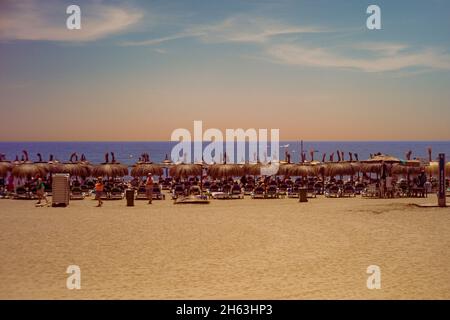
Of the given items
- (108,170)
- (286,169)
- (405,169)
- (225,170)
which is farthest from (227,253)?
(405,169)

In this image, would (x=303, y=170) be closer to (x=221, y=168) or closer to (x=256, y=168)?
(x=256, y=168)

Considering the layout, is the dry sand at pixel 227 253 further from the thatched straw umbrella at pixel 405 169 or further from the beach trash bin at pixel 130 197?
the thatched straw umbrella at pixel 405 169

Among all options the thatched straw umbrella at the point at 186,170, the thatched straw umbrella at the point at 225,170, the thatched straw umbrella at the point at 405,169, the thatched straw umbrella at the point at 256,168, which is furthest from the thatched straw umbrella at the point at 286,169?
the thatched straw umbrella at the point at 405,169

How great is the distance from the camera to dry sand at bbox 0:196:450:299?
7.89 meters

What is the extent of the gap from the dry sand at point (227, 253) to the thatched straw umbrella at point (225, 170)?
7.82m

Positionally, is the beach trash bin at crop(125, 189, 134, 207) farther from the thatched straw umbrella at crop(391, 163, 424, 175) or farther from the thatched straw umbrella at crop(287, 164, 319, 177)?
the thatched straw umbrella at crop(391, 163, 424, 175)

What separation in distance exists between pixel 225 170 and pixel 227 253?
48.8 feet

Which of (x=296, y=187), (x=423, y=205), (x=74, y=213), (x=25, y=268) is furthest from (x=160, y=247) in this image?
(x=296, y=187)

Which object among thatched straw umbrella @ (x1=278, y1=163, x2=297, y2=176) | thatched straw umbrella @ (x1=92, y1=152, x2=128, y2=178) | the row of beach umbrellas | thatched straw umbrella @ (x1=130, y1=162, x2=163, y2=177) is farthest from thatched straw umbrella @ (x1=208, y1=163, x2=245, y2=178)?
thatched straw umbrella @ (x1=92, y1=152, x2=128, y2=178)

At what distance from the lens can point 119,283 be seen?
825 centimetres

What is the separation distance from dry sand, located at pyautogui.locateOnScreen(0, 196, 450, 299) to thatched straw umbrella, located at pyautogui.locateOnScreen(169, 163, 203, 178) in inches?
291
